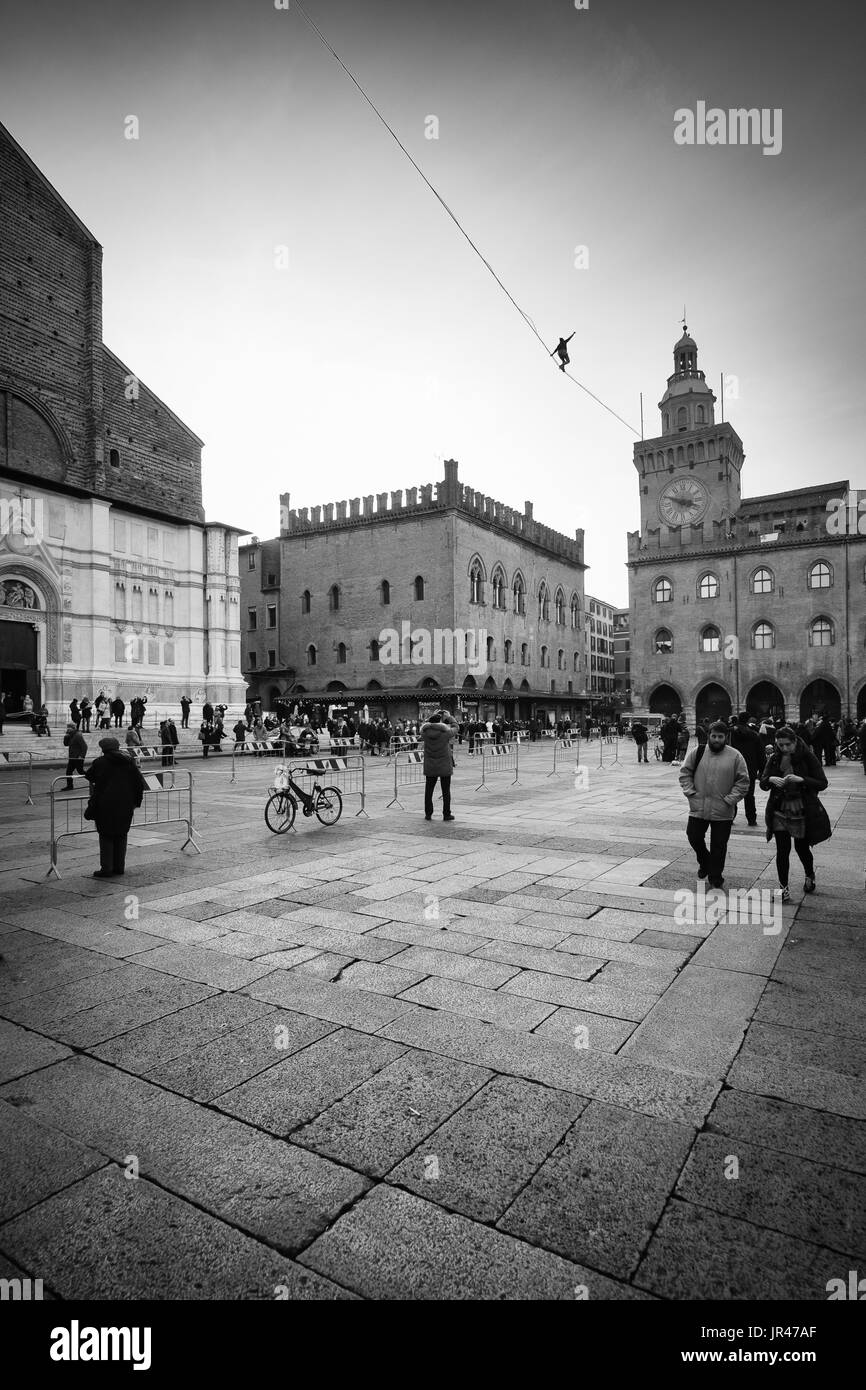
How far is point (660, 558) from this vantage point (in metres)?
48.2

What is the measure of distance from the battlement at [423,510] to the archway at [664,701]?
13525mm

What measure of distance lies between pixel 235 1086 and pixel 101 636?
30414 millimetres

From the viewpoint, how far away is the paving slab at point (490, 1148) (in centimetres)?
241

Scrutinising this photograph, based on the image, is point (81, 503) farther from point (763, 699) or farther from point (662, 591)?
point (763, 699)

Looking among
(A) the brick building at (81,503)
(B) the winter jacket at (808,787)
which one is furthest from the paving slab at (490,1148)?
(A) the brick building at (81,503)

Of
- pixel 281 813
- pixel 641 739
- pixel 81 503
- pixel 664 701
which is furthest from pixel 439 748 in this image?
pixel 664 701

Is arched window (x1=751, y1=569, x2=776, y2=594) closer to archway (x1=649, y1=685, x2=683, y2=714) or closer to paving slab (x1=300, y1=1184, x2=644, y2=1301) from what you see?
archway (x1=649, y1=685, x2=683, y2=714)

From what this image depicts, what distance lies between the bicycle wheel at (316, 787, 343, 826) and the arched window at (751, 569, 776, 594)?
1646 inches

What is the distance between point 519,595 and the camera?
159ft

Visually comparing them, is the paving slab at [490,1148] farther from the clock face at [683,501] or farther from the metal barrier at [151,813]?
the clock face at [683,501]

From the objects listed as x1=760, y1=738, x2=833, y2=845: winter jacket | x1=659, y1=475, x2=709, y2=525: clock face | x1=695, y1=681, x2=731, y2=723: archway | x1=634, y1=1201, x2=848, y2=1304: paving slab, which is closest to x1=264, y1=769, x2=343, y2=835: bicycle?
x1=760, y1=738, x2=833, y2=845: winter jacket

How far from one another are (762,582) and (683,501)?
33.2 ft
